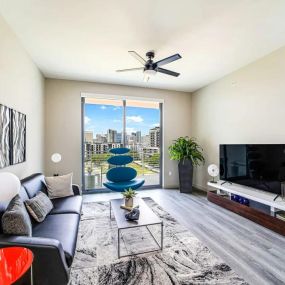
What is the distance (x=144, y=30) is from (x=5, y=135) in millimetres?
2318

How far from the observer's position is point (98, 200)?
430 cm

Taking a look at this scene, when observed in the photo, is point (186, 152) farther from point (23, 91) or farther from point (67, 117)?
point (23, 91)

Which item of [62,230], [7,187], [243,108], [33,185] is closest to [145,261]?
[62,230]

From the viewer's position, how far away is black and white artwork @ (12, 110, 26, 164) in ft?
8.59

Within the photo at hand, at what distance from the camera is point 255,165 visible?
3330 mm

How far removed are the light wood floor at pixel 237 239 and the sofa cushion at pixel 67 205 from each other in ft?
5.63

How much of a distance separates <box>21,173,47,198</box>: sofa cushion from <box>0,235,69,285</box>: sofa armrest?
40.9 inches

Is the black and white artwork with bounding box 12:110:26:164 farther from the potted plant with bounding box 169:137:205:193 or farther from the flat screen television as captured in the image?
the flat screen television

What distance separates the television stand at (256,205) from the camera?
272cm

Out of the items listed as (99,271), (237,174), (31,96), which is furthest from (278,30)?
(31,96)

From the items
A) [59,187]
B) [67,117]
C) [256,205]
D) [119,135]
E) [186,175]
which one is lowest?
[256,205]

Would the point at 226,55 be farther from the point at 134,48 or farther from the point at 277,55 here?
the point at 134,48

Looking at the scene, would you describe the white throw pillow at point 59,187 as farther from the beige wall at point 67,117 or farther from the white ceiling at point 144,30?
the white ceiling at point 144,30

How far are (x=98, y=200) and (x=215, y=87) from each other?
3943 millimetres
